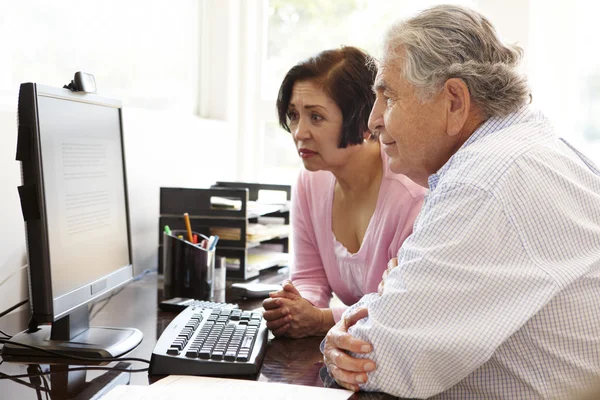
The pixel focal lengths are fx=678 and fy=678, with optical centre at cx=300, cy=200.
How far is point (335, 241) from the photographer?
185 cm

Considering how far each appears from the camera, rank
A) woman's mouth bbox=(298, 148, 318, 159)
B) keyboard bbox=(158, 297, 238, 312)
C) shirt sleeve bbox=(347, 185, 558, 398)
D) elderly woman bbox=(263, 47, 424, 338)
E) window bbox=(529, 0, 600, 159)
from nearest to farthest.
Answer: shirt sleeve bbox=(347, 185, 558, 398), keyboard bbox=(158, 297, 238, 312), elderly woman bbox=(263, 47, 424, 338), woman's mouth bbox=(298, 148, 318, 159), window bbox=(529, 0, 600, 159)

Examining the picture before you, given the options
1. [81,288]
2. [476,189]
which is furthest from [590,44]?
[81,288]

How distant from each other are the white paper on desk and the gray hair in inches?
21.0

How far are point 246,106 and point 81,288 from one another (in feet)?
6.19

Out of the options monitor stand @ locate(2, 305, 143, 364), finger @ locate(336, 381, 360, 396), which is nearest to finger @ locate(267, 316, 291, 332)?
monitor stand @ locate(2, 305, 143, 364)

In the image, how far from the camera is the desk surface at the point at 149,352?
1.09m

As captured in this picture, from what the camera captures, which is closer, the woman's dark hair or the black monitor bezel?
the black monitor bezel

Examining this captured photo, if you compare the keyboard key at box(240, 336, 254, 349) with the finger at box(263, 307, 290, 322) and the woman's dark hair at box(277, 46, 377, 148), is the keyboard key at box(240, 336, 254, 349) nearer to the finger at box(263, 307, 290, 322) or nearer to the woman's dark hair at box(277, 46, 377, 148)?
the finger at box(263, 307, 290, 322)

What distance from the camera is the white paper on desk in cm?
101

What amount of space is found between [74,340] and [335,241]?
0.78 meters

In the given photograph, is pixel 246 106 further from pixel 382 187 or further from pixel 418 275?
pixel 418 275

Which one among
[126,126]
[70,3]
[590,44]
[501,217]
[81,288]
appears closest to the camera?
[501,217]

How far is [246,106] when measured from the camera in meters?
3.07

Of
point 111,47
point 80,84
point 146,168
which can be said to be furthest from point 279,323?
point 111,47
